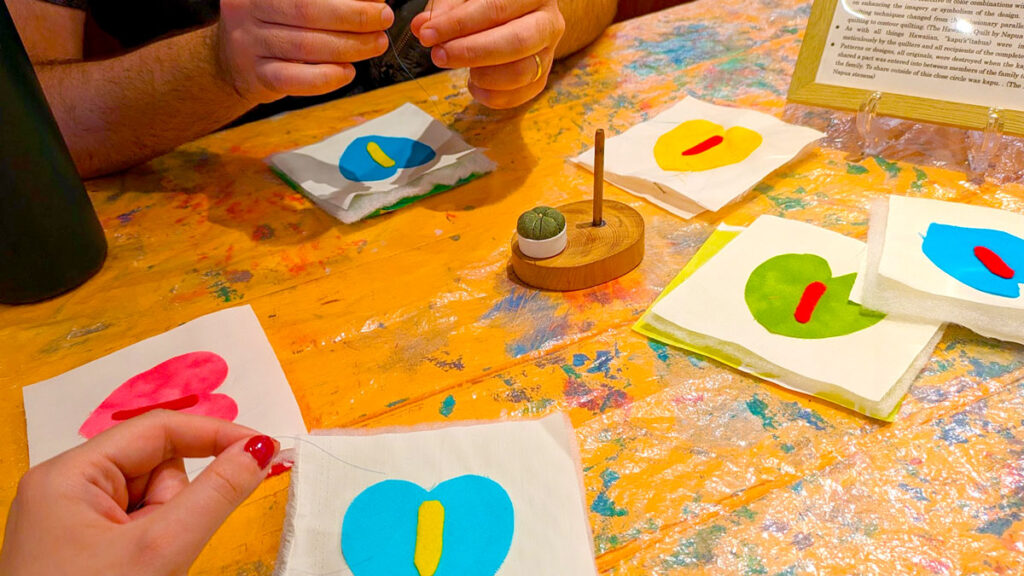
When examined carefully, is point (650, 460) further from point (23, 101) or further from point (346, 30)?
point (23, 101)

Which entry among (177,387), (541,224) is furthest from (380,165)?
(177,387)

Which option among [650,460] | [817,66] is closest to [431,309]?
[650,460]

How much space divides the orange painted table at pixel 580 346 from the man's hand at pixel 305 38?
0.21 metres

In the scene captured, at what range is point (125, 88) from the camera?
1189 mm

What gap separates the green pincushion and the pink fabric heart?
0.40 meters

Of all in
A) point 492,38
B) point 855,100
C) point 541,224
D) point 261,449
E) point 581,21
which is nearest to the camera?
point 261,449

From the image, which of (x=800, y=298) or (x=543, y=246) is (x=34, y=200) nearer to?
(x=543, y=246)

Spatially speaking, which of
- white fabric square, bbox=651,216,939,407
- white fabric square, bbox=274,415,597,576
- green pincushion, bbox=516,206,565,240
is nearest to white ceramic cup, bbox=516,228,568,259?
green pincushion, bbox=516,206,565,240

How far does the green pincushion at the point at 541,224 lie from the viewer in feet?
2.88

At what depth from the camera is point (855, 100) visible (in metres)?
1.11

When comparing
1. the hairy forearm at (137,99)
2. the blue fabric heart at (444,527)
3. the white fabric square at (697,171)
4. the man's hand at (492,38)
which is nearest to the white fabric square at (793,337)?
the white fabric square at (697,171)

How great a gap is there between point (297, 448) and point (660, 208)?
62 centimetres

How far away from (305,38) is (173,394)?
52 cm

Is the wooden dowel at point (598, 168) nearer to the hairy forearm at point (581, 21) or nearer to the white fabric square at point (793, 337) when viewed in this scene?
the white fabric square at point (793, 337)
